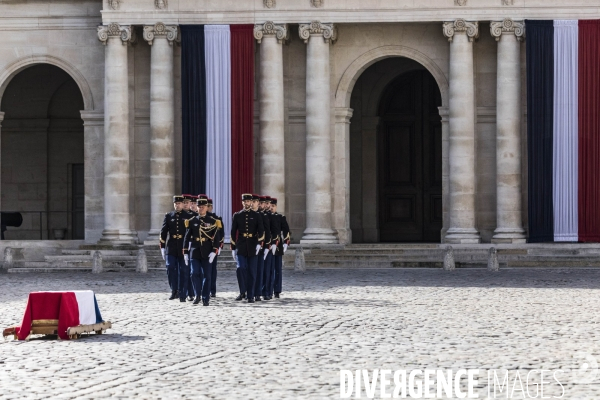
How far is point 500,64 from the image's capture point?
139 ft

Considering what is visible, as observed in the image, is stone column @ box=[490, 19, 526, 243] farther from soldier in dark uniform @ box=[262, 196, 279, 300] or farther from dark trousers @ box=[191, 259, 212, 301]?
dark trousers @ box=[191, 259, 212, 301]

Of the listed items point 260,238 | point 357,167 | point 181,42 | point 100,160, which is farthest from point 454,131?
point 260,238

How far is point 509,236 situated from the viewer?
139 feet

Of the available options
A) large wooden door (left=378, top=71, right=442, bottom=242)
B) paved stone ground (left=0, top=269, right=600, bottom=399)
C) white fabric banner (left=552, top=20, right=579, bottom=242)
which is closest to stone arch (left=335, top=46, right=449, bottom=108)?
white fabric banner (left=552, top=20, right=579, bottom=242)

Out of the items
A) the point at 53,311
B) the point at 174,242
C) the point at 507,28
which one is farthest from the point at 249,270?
the point at 507,28

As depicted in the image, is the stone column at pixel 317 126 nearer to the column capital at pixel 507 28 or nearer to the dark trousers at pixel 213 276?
the column capital at pixel 507 28

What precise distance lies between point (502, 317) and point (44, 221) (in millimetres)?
32721

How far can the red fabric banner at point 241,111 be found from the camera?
4294 cm

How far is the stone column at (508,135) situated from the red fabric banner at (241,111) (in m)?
8.16

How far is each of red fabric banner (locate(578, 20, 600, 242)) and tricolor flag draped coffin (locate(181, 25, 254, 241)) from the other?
10909 mm

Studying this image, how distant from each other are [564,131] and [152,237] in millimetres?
14134

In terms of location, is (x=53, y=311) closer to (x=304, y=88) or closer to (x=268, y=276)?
(x=268, y=276)

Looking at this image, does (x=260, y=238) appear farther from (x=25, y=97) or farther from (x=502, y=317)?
(x=25, y=97)

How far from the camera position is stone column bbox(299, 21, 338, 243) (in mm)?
42938
